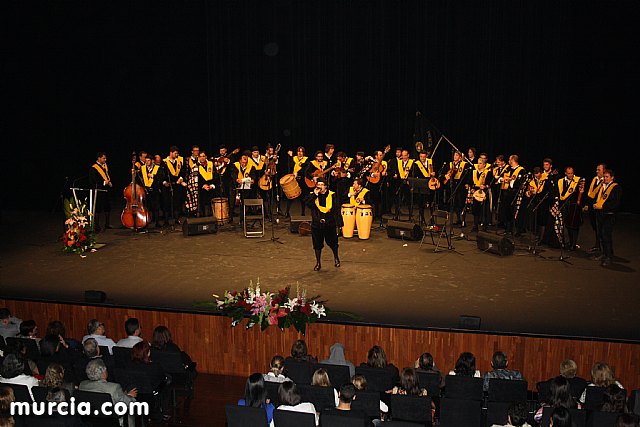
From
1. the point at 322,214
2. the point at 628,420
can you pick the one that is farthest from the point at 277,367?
the point at 322,214

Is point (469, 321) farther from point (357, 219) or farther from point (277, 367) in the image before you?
point (357, 219)

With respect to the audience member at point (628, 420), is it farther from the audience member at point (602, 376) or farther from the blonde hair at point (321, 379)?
the blonde hair at point (321, 379)

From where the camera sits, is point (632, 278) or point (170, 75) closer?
point (632, 278)

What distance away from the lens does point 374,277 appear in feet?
39.5

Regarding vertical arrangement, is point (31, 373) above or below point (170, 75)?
below

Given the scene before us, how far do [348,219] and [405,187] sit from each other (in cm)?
272

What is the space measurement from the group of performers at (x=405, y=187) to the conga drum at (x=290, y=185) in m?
0.02

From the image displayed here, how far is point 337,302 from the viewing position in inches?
422

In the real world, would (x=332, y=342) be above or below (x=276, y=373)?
below

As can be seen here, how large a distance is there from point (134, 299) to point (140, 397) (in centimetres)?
406

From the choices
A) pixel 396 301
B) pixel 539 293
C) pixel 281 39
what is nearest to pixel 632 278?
pixel 539 293

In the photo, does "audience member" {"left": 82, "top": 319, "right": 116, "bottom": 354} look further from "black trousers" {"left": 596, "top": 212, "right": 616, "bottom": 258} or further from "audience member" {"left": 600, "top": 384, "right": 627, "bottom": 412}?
"black trousers" {"left": 596, "top": 212, "right": 616, "bottom": 258}

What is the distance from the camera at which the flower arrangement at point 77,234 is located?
13828mm

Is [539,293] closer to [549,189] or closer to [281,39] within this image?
[549,189]
